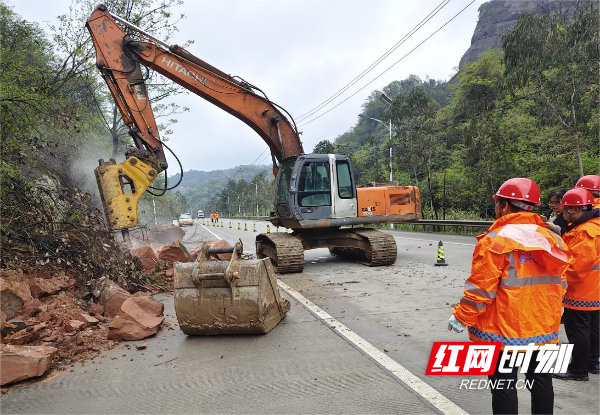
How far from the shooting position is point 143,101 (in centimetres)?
938

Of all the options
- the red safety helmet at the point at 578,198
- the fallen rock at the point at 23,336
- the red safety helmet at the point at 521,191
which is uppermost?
the red safety helmet at the point at 521,191

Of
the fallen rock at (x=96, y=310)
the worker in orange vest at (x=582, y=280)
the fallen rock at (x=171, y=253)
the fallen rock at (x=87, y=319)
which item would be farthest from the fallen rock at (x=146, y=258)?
the worker in orange vest at (x=582, y=280)

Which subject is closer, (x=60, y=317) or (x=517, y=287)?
(x=517, y=287)

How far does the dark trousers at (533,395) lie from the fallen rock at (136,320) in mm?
4118

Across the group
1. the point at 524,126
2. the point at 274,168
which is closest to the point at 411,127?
the point at 524,126

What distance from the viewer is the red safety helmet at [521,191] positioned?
8.89 ft

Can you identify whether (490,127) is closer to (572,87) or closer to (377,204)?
(572,87)

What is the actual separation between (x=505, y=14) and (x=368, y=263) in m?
96.2

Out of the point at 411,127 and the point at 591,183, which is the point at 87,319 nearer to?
the point at 591,183

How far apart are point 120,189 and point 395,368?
6.09m

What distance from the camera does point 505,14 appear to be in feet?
293

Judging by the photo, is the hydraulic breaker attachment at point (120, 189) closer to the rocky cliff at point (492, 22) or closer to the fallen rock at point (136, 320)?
the fallen rock at point (136, 320)

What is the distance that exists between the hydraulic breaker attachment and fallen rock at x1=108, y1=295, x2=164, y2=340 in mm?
2710

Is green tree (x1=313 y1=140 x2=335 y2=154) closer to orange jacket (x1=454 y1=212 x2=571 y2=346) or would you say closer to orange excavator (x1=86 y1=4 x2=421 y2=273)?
orange excavator (x1=86 y1=4 x2=421 y2=273)
